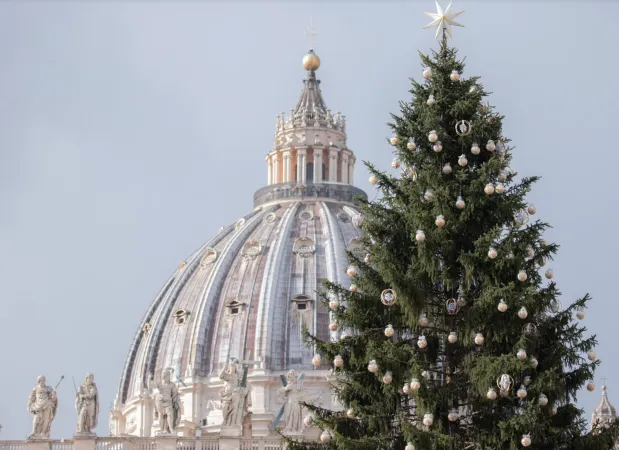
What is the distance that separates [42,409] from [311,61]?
63024mm

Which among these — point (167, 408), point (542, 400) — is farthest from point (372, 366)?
point (167, 408)

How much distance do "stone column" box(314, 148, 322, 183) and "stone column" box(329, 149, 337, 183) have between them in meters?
0.75

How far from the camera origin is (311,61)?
12306 cm

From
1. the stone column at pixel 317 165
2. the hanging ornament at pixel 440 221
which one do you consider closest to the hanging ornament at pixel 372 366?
the hanging ornament at pixel 440 221

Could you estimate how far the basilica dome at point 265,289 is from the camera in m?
110

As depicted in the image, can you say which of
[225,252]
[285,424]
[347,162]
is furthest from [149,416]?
[285,424]

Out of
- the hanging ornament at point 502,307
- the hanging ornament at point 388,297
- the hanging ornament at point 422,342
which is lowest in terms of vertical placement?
the hanging ornament at point 422,342

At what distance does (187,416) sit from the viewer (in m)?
106

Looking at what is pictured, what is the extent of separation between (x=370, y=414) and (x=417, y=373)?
1628 mm

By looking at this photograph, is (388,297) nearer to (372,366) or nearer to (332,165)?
(372,366)

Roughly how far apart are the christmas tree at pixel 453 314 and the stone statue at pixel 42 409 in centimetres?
2862

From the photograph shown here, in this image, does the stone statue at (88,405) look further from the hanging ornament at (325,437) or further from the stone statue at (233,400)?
the hanging ornament at (325,437)

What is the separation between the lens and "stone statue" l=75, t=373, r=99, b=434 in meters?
65.2

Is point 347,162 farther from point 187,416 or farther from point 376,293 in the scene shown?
point 376,293
